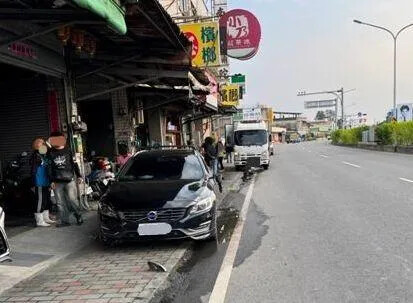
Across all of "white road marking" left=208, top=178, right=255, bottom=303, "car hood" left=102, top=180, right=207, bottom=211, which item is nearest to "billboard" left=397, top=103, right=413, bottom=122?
"white road marking" left=208, top=178, right=255, bottom=303

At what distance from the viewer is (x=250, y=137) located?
27.9 metres

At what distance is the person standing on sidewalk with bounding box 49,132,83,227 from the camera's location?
9.74 metres

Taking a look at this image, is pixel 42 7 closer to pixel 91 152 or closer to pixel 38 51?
pixel 38 51

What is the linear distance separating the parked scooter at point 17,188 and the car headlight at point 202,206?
543 centimetres

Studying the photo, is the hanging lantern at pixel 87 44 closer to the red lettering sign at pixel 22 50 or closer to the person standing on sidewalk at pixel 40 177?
the red lettering sign at pixel 22 50

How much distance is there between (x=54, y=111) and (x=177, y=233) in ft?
17.9

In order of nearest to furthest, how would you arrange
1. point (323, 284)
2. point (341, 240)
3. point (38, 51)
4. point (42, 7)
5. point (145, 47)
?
1. point (323, 284)
2. point (42, 7)
3. point (341, 240)
4. point (38, 51)
5. point (145, 47)

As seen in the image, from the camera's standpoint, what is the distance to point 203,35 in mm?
15898

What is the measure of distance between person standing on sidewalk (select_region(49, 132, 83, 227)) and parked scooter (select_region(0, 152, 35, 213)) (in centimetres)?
235

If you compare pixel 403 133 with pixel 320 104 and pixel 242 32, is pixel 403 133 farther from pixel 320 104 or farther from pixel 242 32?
Answer: pixel 320 104

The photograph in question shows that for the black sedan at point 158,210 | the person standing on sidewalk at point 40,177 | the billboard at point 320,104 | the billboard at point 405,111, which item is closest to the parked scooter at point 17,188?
the person standing on sidewalk at point 40,177

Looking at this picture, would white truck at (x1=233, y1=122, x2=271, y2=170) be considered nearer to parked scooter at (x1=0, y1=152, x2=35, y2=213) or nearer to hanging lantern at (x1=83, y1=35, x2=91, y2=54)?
parked scooter at (x1=0, y1=152, x2=35, y2=213)

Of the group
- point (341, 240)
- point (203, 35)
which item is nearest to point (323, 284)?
point (341, 240)

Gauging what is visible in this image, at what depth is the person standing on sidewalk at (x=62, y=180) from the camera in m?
9.74
